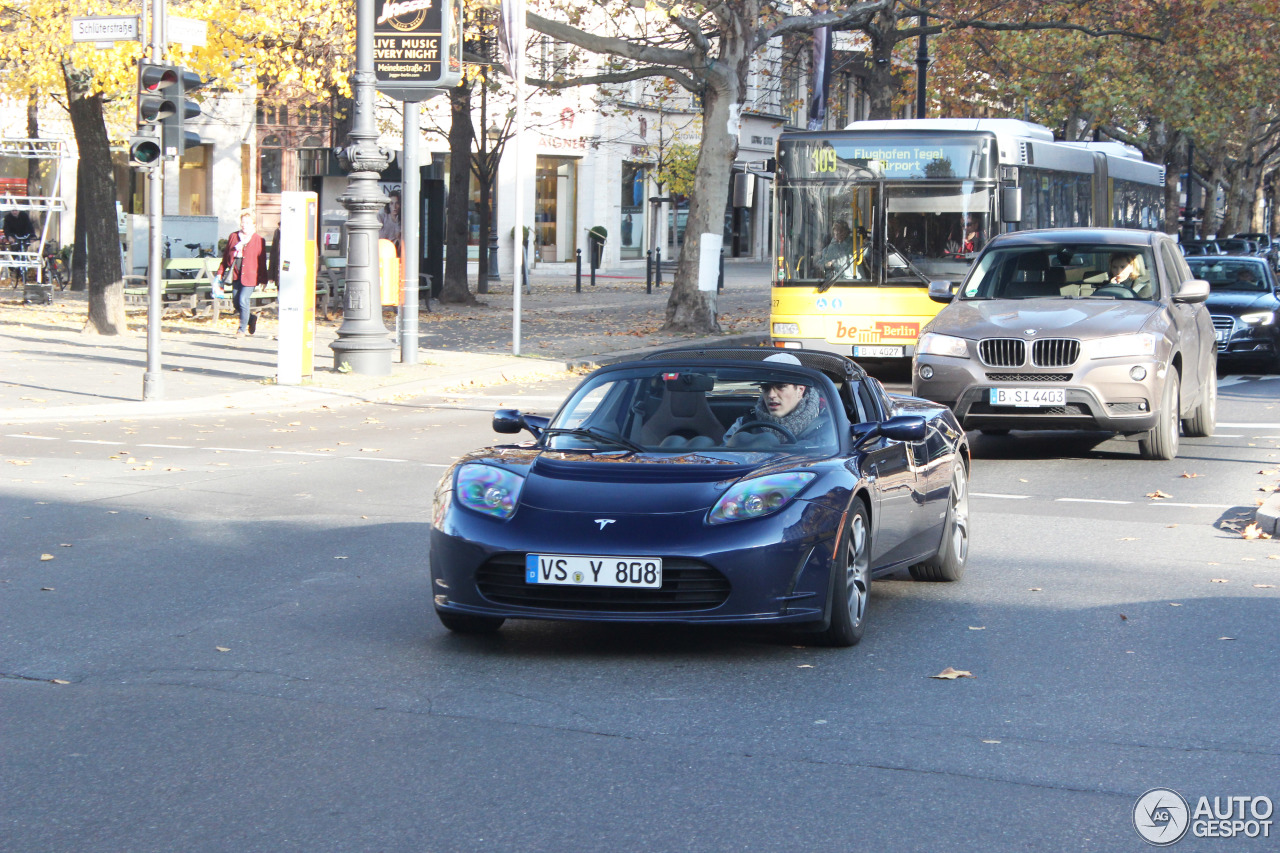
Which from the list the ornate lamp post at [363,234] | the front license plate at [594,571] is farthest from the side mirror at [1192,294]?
the ornate lamp post at [363,234]

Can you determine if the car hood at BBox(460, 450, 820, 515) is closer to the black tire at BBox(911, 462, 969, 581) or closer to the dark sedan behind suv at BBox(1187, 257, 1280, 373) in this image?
the black tire at BBox(911, 462, 969, 581)

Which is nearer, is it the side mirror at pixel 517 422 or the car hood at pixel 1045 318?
the side mirror at pixel 517 422

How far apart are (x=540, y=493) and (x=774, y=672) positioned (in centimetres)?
117

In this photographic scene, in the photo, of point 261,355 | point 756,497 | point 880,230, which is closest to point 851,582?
point 756,497

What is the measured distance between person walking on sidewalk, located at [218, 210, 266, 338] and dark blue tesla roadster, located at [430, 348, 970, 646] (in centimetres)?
1732

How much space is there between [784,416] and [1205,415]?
30.2 ft

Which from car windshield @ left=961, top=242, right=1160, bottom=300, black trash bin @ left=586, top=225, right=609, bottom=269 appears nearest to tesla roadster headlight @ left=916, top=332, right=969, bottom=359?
car windshield @ left=961, top=242, right=1160, bottom=300

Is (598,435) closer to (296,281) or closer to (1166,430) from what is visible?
(1166,430)

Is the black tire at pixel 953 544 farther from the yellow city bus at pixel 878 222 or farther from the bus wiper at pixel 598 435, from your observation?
the yellow city bus at pixel 878 222

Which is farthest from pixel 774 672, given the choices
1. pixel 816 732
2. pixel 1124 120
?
pixel 1124 120

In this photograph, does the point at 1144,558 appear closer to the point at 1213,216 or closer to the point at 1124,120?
Answer: the point at 1124,120

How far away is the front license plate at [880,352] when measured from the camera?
20438mm

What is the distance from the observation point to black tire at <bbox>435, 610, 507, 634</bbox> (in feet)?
22.3

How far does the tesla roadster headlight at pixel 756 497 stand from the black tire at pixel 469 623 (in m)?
1.11
